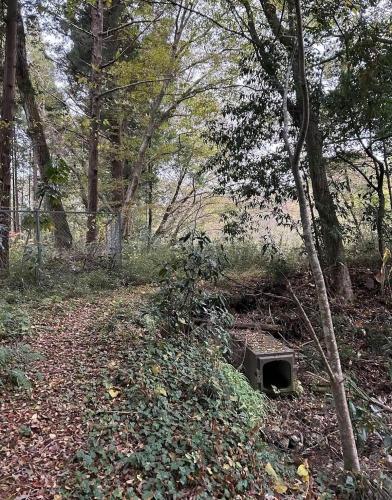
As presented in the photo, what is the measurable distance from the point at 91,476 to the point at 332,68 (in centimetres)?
702

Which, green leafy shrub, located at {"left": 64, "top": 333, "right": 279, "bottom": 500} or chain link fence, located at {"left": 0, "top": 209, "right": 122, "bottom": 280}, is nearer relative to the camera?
green leafy shrub, located at {"left": 64, "top": 333, "right": 279, "bottom": 500}

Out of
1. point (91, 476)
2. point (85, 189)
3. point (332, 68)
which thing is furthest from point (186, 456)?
point (85, 189)

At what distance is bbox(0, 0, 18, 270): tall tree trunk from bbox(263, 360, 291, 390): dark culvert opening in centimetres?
438

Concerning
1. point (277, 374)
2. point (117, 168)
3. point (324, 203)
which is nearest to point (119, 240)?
point (324, 203)

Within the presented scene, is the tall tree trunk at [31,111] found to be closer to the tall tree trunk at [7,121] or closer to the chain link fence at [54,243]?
the chain link fence at [54,243]

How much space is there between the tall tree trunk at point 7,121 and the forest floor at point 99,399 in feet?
5.40

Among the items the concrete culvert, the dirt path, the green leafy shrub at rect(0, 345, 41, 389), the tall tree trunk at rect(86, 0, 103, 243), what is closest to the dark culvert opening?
the concrete culvert

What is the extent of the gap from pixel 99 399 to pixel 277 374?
96.1 inches

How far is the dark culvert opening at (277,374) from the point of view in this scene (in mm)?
A: 4383

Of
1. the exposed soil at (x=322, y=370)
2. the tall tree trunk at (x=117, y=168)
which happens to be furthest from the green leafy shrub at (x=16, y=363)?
the tall tree trunk at (x=117, y=168)

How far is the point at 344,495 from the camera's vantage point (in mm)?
2613

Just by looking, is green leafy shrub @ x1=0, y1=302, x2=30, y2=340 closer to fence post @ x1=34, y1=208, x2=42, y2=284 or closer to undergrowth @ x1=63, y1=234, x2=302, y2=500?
undergrowth @ x1=63, y1=234, x2=302, y2=500

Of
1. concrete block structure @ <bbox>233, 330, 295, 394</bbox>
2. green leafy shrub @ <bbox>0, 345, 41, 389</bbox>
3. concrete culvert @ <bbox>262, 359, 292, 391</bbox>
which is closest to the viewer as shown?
green leafy shrub @ <bbox>0, 345, 41, 389</bbox>

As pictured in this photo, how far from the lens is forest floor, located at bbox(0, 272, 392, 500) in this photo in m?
2.38
